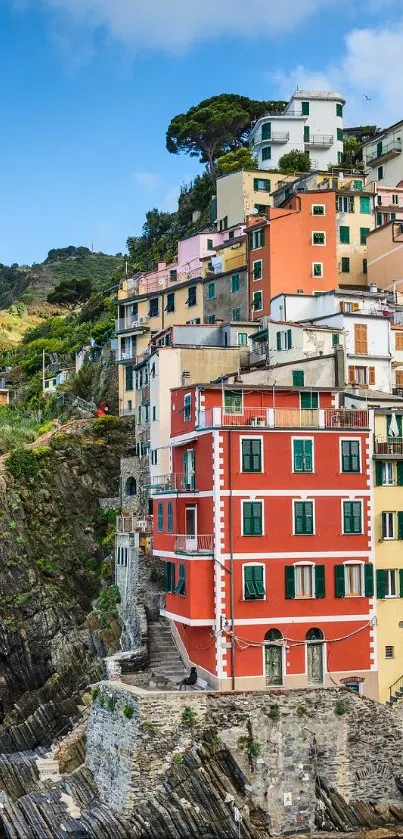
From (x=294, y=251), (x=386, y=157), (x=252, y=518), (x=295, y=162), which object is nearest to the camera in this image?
(x=252, y=518)

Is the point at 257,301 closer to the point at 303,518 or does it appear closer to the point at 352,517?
the point at 352,517

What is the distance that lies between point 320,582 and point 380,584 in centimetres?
254

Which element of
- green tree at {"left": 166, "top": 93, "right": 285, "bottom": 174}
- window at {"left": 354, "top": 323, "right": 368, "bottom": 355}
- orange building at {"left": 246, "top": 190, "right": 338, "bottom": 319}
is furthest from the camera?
green tree at {"left": 166, "top": 93, "right": 285, "bottom": 174}

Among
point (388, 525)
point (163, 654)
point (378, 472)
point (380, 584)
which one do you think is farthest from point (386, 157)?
point (163, 654)

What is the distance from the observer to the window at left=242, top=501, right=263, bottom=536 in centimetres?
4381

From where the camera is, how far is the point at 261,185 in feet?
288

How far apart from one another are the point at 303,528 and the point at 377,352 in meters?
17.5

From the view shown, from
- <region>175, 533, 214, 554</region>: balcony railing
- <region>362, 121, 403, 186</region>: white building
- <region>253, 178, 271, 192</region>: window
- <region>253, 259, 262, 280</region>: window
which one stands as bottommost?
<region>175, 533, 214, 554</region>: balcony railing

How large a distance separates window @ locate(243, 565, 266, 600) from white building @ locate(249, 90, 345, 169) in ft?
191

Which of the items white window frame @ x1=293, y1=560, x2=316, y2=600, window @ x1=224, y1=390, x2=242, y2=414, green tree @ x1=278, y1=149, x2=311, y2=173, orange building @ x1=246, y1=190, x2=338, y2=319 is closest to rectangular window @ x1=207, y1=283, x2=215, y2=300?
orange building @ x1=246, y1=190, x2=338, y2=319

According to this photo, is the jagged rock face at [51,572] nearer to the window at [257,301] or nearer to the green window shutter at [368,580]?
the window at [257,301]

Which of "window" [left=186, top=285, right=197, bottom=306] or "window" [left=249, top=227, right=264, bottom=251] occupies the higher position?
"window" [left=249, top=227, right=264, bottom=251]

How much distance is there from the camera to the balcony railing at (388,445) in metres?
46.1

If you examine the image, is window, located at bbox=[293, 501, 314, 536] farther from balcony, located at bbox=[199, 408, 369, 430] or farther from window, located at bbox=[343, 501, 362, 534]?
balcony, located at bbox=[199, 408, 369, 430]
